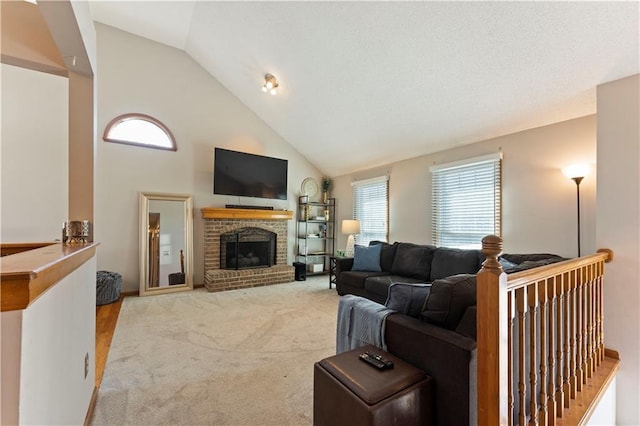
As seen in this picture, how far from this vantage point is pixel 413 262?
3982 mm

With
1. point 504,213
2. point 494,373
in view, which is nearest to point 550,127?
point 504,213

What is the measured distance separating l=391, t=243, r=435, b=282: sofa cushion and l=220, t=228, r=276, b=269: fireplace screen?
8.54 ft

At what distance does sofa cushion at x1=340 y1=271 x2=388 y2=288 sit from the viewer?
4.09 meters

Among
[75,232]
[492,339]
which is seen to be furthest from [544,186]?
[75,232]

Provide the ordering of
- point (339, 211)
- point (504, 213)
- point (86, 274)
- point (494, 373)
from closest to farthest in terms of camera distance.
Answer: point (494, 373) → point (86, 274) → point (504, 213) → point (339, 211)

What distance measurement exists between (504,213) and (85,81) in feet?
14.3

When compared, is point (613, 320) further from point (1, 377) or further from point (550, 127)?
point (1, 377)

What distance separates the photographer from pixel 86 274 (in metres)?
1.73

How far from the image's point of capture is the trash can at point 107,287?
3.99 metres

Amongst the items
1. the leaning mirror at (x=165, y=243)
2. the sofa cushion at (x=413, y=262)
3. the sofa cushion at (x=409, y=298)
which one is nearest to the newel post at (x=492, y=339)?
the sofa cushion at (x=409, y=298)

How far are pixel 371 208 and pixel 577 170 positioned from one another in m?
3.25

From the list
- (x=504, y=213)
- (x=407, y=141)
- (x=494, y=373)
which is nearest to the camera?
(x=494, y=373)

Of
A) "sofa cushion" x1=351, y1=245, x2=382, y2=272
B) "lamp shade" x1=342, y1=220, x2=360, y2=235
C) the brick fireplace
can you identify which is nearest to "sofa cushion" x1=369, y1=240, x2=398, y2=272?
"sofa cushion" x1=351, y1=245, x2=382, y2=272

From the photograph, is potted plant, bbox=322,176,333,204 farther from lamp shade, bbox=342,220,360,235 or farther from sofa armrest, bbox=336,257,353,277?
sofa armrest, bbox=336,257,353,277
